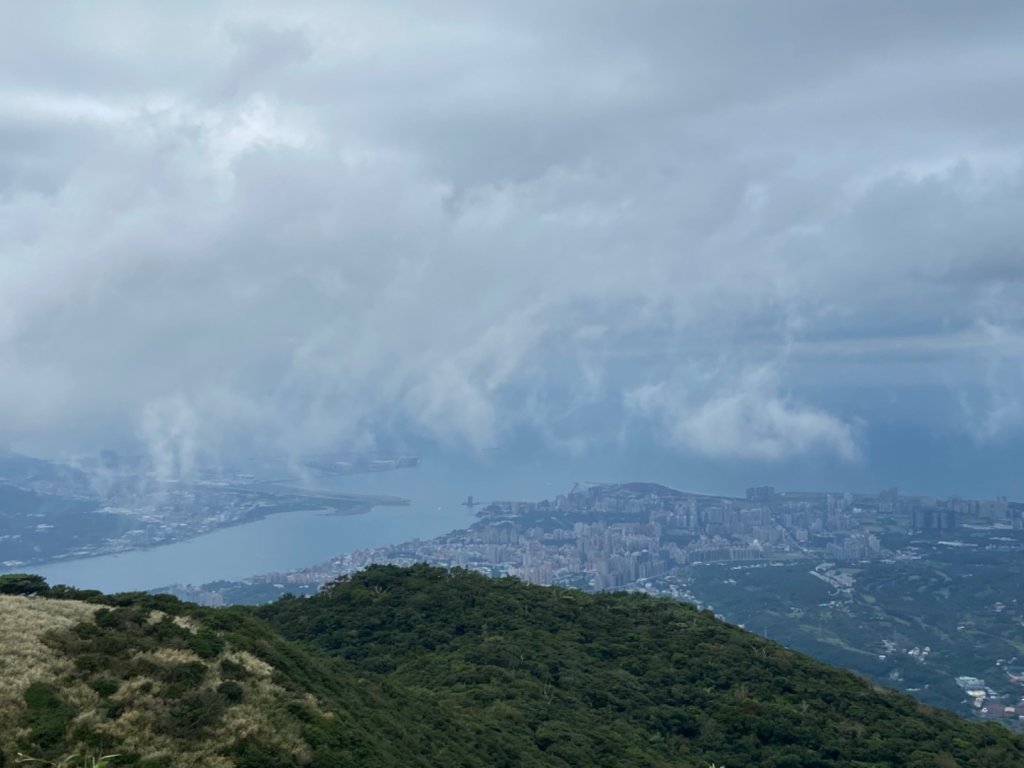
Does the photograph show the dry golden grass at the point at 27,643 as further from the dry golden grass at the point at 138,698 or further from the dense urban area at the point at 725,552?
the dense urban area at the point at 725,552

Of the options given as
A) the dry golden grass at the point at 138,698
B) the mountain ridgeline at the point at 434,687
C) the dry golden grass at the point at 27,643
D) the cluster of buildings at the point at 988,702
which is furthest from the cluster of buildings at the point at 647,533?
the dry golden grass at the point at 138,698

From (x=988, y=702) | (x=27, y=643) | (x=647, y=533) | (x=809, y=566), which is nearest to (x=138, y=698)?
(x=27, y=643)

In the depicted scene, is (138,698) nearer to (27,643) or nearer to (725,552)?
(27,643)

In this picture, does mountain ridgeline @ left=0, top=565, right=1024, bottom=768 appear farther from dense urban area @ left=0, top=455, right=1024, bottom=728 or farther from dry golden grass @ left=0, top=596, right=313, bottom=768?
dense urban area @ left=0, top=455, right=1024, bottom=728

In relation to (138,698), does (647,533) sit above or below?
below

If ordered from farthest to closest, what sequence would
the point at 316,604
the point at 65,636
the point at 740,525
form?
the point at 740,525 < the point at 316,604 < the point at 65,636

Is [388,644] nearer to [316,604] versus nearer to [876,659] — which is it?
[316,604]

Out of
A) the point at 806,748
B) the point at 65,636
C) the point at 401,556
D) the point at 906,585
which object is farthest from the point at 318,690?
the point at 906,585

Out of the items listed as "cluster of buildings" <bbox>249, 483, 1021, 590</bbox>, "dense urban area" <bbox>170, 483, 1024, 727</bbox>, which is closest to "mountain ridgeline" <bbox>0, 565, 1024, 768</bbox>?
"dense urban area" <bbox>170, 483, 1024, 727</bbox>
